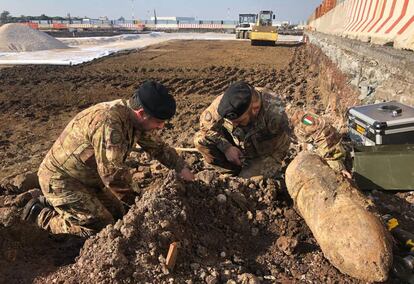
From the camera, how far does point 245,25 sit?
35.6 metres

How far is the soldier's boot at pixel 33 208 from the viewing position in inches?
153

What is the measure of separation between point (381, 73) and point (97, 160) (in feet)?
13.2

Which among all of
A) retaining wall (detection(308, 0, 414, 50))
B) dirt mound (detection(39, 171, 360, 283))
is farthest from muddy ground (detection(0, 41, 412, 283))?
retaining wall (detection(308, 0, 414, 50))

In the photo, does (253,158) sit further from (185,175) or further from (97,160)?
(97,160)

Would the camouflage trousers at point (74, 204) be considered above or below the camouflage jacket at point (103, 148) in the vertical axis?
below

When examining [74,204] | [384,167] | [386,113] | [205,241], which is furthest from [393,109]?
[74,204]

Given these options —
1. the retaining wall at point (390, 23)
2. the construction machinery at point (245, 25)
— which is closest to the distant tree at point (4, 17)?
the construction machinery at point (245, 25)

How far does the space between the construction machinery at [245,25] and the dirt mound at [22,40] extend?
16718 millimetres

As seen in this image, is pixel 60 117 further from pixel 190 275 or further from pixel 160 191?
pixel 190 275

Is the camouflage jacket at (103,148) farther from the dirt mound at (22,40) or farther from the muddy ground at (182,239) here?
the dirt mound at (22,40)

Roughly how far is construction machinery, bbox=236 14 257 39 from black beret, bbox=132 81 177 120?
3341 centimetres

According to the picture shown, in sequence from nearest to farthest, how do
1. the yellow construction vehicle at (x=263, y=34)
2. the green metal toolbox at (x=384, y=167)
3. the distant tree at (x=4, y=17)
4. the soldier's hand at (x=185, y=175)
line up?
the soldier's hand at (x=185, y=175), the green metal toolbox at (x=384, y=167), the yellow construction vehicle at (x=263, y=34), the distant tree at (x=4, y=17)

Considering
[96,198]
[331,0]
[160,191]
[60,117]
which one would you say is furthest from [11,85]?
[331,0]

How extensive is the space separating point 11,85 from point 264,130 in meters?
9.88
